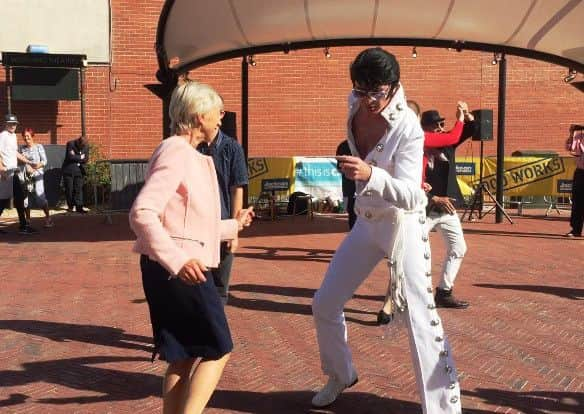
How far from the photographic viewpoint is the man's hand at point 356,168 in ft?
10.5

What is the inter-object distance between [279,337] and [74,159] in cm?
1160

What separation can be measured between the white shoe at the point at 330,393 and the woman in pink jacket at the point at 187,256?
1.09 m

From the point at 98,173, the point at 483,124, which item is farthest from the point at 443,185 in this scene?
the point at 98,173

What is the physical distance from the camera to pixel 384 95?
3.50m

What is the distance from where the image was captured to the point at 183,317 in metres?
3.14

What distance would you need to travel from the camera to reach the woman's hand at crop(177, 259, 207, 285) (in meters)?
2.92

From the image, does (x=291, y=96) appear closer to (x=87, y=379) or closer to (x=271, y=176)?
(x=271, y=176)

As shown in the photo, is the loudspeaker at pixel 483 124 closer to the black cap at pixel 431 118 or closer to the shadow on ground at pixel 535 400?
the black cap at pixel 431 118

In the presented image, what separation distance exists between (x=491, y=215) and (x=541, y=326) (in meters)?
9.88

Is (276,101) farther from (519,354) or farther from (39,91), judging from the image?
(519,354)

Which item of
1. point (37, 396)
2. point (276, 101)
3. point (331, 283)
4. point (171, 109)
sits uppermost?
point (276, 101)

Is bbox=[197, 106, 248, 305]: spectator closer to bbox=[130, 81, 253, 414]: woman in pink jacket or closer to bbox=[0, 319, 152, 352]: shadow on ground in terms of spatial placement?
bbox=[0, 319, 152, 352]: shadow on ground

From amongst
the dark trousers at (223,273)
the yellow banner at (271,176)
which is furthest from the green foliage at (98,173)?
the dark trousers at (223,273)

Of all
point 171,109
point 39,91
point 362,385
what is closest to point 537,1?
point 362,385
